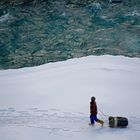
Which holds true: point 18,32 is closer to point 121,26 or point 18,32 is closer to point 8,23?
point 8,23

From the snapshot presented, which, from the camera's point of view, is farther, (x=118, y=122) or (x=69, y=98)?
(x=69, y=98)

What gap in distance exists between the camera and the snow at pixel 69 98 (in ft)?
35.9

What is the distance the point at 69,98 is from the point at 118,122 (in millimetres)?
Result: 3016

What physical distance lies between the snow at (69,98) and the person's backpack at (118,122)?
0.16 meters

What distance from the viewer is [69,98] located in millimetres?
13414

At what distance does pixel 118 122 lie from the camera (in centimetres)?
1088

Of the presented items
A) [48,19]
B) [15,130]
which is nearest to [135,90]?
[15,130]

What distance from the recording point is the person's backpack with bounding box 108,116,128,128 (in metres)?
10.9

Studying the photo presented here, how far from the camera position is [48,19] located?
2802 cm

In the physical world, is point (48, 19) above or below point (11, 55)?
above

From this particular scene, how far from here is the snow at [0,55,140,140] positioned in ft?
35.9

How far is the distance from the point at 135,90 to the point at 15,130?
17.3ft

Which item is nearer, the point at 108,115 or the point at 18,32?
the point at 108,115

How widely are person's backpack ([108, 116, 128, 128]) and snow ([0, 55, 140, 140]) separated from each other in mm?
165
